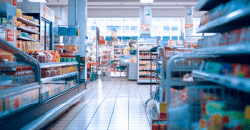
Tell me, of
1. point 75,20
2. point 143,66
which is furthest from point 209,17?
point 143,66

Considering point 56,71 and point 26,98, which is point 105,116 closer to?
point 56,71

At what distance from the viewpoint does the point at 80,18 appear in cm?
840

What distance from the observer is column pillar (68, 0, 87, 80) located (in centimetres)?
797

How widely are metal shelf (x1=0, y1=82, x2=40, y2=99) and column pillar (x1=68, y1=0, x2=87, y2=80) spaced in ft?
15.8

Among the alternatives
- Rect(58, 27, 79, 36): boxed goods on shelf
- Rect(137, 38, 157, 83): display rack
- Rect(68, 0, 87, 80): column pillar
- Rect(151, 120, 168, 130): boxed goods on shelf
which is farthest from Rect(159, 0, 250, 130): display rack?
Rect(137, 38, 157, 83): display rack

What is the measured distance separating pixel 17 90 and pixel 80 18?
6.12 m

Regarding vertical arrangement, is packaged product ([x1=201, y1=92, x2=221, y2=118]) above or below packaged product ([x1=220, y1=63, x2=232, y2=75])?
below

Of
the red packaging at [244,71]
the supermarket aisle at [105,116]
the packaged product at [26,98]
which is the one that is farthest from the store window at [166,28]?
the red packaging at [244,71]

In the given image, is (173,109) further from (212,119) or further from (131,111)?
(131,111)

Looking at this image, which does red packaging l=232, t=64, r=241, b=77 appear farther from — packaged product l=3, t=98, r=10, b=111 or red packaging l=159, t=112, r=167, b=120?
packaged product l=3, t=98, r=10, b=111

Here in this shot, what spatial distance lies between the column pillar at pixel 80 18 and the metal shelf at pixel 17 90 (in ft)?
15.8

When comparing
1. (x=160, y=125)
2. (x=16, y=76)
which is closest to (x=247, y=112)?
(x=160, y=125)

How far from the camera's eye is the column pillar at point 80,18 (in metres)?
7.97

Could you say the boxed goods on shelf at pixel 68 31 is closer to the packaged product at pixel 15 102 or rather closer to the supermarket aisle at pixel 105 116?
the supermarket aisle at pixel 105 116
